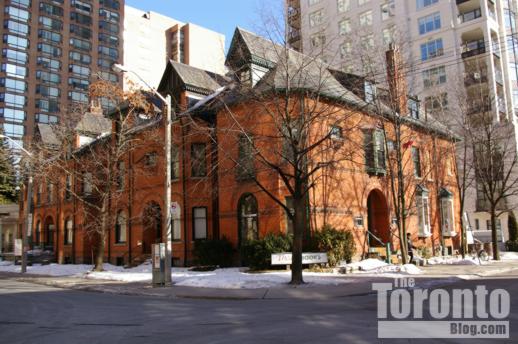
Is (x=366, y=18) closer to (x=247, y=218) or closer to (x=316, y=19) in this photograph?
(x=316, y=19)

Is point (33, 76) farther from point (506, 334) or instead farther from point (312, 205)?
point (506, 334)

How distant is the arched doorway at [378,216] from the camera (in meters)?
26.7

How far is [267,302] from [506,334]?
22.2 ft

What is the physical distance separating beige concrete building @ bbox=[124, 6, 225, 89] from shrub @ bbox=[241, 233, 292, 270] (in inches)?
3827

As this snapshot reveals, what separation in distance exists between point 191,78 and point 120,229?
1136 cm

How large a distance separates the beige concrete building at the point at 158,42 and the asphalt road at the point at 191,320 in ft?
342

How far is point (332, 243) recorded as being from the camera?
21.4 meters

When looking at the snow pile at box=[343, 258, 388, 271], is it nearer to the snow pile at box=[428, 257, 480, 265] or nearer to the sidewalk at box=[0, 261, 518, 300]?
the sidewalk at box=[0, 261, 518, 300]

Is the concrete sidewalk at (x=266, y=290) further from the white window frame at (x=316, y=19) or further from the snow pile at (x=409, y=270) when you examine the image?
the white window frame at (x=316, y=19)

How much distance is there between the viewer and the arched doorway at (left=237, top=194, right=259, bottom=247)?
2339cm

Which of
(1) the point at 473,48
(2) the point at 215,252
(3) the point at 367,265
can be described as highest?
(1) the point at 473,48

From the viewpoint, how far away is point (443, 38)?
49750 mm

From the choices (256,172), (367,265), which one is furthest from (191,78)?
(367,265)

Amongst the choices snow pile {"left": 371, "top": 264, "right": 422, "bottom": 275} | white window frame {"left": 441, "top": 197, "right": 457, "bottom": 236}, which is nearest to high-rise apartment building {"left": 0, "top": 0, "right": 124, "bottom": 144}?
white window frame {"left": 441, "top": 197, "right": 457, "bottom": 236}
